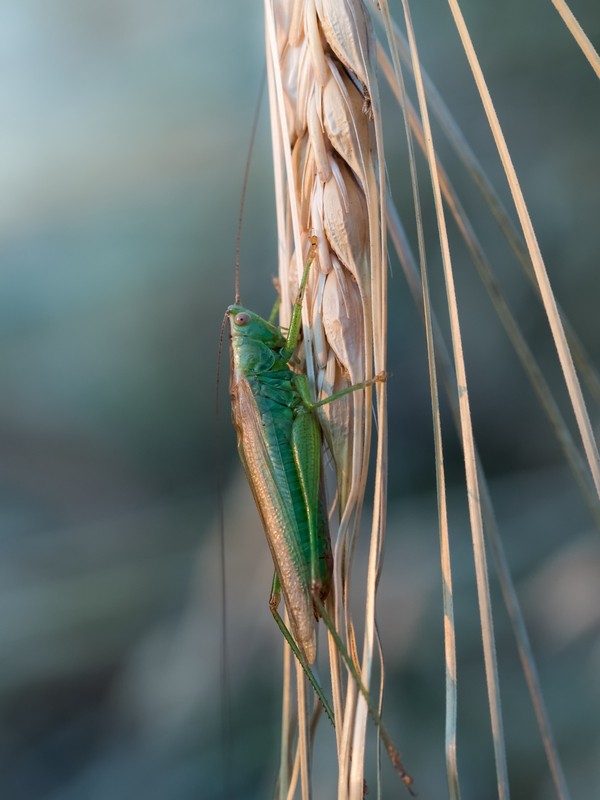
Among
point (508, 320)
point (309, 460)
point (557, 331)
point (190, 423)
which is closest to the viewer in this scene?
point (557, 331)

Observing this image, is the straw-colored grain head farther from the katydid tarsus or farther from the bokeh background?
the bokeh background

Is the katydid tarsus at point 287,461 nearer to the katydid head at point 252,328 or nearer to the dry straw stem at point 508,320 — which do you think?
the katydid head at point 252,328

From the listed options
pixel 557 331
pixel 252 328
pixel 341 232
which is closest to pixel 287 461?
pixel 252 328

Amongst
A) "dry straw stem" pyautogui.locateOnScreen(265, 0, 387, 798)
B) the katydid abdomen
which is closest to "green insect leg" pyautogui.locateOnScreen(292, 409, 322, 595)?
the katydid abdomen

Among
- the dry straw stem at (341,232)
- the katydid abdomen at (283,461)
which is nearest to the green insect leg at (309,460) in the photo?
the katydid abdomen at (283,461)

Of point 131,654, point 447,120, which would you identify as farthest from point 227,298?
point 447,120

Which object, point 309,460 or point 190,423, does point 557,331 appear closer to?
point 309,460

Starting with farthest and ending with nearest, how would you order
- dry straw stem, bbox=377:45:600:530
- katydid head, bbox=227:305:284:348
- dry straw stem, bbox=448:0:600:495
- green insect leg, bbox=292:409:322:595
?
katydid head, bbox=227:305:284:348 → green insect leg, bbox=292:409:322:595 → dry straw stem, bbox=377:45:600:530 → dry straw stem, bbox=448:0:600:495
